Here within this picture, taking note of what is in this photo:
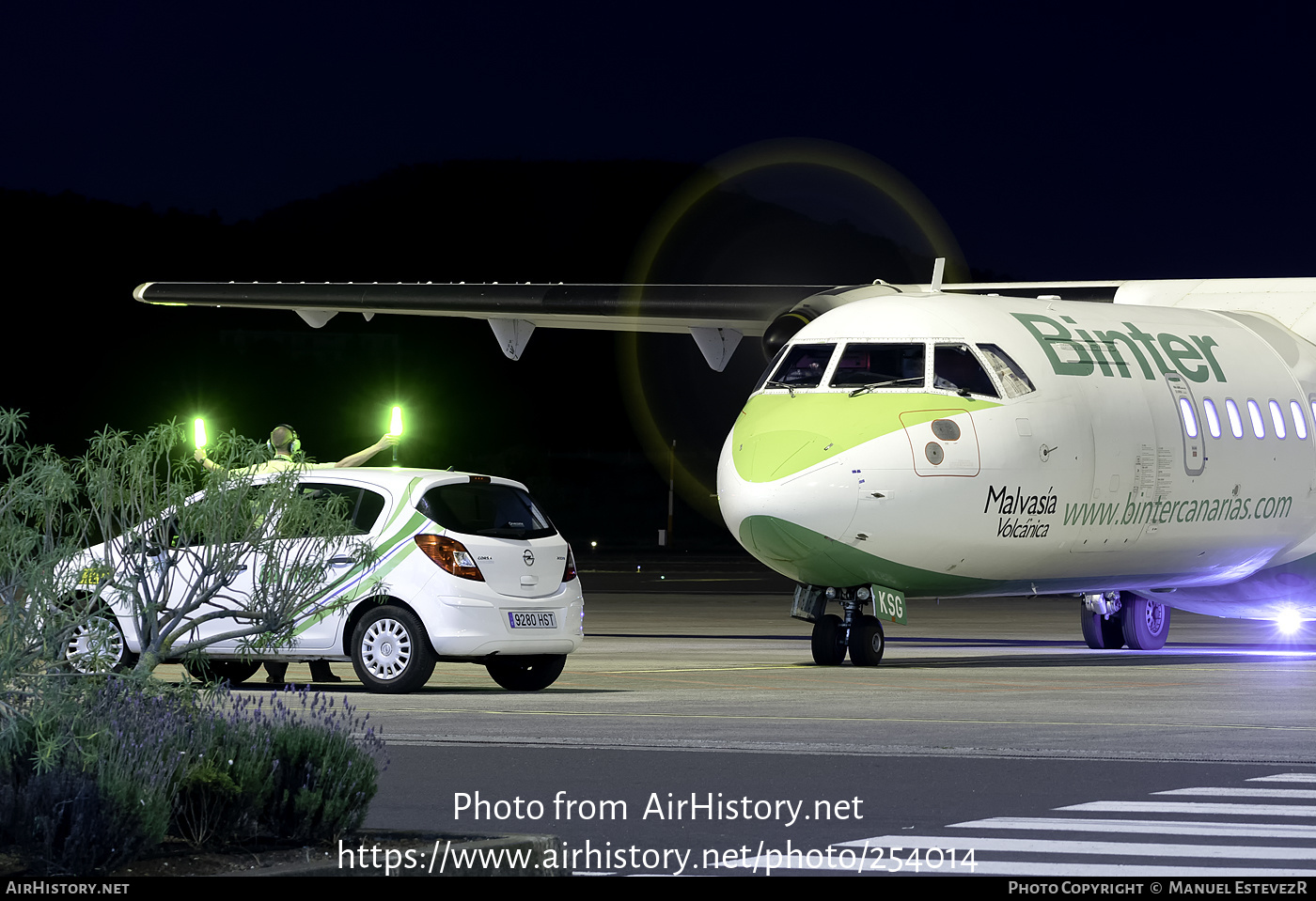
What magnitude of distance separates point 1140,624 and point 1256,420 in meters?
3.02

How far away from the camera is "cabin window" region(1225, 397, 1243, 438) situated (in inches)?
836

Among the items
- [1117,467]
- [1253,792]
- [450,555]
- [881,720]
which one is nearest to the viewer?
[1253,792]

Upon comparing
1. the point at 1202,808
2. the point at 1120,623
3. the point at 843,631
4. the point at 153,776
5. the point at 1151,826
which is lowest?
the point at 153,776

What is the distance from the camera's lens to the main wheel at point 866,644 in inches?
755

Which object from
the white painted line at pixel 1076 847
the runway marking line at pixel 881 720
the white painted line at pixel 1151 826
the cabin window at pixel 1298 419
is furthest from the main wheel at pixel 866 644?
the white painted line at pixel 1076 847

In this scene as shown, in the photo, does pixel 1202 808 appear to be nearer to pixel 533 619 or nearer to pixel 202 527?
pixel 202 527

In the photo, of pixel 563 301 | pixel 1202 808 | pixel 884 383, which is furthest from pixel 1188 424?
pixel 1202 808

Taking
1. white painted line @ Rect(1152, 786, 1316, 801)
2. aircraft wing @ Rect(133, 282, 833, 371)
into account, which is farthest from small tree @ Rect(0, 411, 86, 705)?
aircraft wing @ Rect(133, 282, 833, 371)

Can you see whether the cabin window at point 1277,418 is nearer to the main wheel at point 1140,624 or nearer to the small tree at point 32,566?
the main wheel at point 1140,624

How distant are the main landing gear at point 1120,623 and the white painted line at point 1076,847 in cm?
1497

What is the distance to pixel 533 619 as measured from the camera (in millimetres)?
15945

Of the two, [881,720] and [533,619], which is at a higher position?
[533,619]

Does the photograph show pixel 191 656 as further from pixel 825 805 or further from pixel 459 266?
pixel 459 266

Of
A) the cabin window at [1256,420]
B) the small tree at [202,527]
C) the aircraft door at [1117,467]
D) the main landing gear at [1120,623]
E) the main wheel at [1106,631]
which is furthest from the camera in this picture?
the main wheel at [1106,631]
